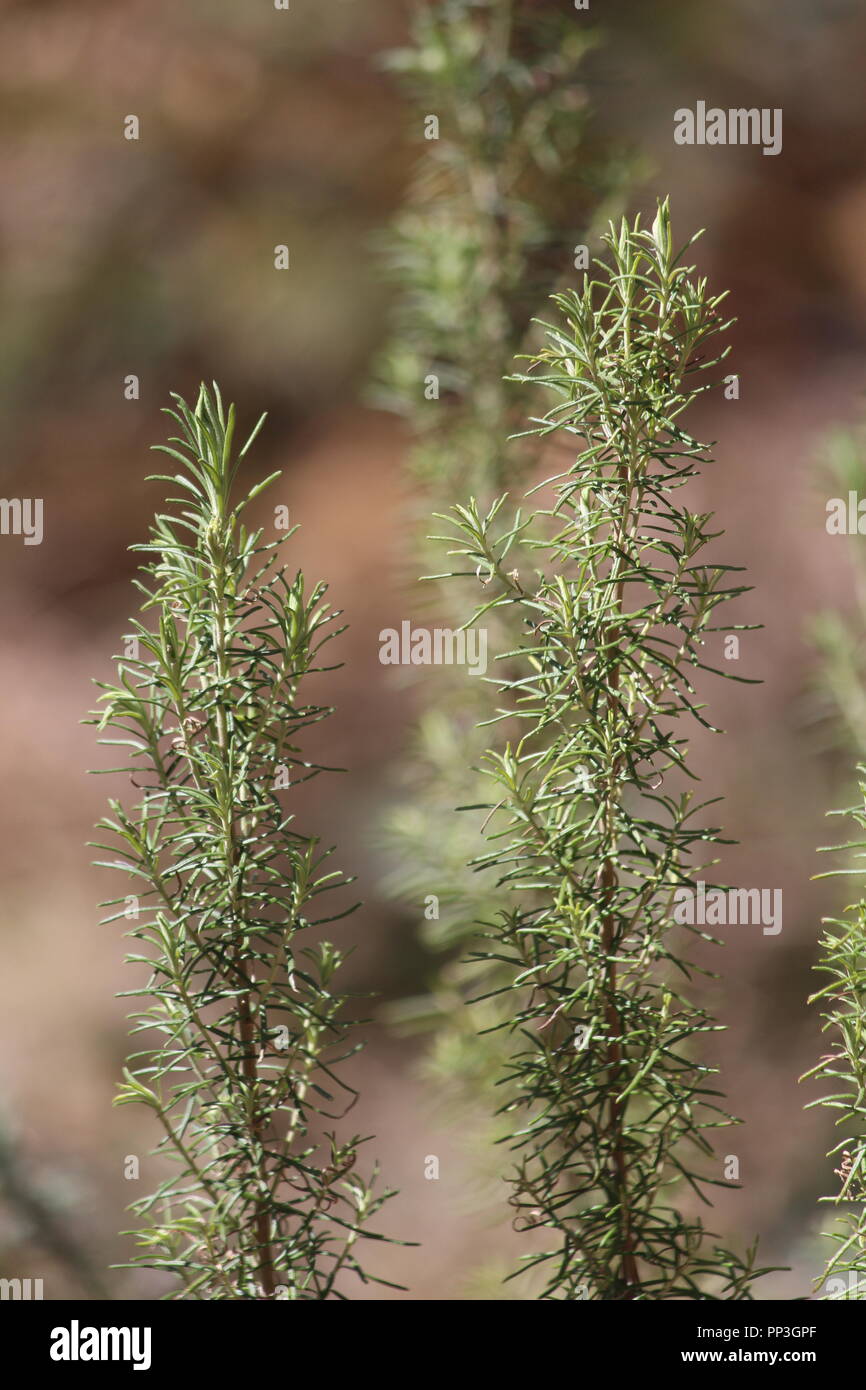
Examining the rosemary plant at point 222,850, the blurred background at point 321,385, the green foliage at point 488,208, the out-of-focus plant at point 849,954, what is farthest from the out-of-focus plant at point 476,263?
the blurred background at point 321,385

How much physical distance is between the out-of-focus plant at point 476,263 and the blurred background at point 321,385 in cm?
61

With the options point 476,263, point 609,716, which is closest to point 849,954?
point 609,716

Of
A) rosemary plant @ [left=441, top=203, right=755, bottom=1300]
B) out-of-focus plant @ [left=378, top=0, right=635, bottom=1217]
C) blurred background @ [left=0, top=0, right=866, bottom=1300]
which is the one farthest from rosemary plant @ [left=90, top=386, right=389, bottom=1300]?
blurred background @ [left=0, top=0, right=866, bottom=1300]

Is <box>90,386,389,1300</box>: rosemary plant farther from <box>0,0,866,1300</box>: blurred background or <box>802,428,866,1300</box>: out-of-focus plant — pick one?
<box>0,0,866,1300</box>: blurred background

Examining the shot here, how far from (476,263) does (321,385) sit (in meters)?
0.84

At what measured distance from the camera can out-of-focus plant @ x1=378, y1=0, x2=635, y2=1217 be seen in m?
0.65

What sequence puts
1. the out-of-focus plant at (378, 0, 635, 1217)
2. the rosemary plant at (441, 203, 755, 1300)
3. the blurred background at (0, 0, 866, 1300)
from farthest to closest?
1. the blurred background at (0, 0, 866, 1300)
2. the out-of-focus plant at (378, 0, 635, 1217)
3. the rosemary plant at (441, 203, 755, 1300)

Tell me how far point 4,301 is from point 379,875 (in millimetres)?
973

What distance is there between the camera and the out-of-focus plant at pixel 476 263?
650mm

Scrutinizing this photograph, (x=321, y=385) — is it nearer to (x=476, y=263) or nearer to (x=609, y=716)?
(x=476, y=263)

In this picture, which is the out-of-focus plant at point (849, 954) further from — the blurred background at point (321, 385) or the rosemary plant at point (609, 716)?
the blurred background at point (321, 385)

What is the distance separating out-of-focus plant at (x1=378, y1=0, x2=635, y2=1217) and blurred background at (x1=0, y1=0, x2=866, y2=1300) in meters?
0.61

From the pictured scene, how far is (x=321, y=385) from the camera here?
4.83ft
